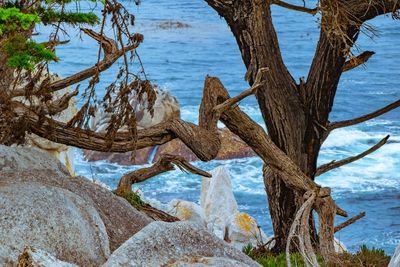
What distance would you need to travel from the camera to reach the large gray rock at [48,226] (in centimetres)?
555

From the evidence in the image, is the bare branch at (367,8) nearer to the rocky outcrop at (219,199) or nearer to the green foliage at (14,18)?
the green foliage at (14,18)

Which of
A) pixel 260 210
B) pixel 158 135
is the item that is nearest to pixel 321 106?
pixel 158 135

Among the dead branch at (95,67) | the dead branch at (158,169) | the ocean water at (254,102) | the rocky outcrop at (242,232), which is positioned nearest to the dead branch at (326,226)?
the dead branch at (158,169)

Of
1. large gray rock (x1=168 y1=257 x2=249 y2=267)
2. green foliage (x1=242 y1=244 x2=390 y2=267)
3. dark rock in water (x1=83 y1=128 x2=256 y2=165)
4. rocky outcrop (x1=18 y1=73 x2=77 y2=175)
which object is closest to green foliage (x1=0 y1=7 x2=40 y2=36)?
large gray rock (x1=168 y1=257 x2=249 y2=267)

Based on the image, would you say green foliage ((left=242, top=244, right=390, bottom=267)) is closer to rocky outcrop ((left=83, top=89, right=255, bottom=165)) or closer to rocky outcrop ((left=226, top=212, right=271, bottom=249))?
rocky outcrop ((left=226, top=212, right=271, bottom=249))

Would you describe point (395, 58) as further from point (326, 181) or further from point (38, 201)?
point (38, 201)

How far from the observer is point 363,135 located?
24422mm

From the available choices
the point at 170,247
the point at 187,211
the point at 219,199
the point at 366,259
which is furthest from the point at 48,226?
the point at 219,199

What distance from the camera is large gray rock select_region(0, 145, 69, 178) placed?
7176 millimetres

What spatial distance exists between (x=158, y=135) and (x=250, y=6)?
2.11 m

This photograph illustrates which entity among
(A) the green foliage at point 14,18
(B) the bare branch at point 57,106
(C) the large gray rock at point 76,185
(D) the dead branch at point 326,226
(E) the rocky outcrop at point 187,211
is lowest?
(E) the rocky outcrop at point 187,211

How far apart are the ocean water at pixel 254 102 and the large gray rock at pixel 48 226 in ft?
34.9

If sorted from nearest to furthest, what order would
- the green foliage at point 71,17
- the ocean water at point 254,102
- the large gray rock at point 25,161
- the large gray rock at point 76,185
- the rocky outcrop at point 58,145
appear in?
the green foliage at point 71,17 < the large gray rock at point 76,185 < the large gray rock at point 25,161 < the rocky outcrop at point 58,145 < the ocean water at point 254,102

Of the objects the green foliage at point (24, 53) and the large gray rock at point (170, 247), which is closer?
the large gray rock at point (170, 247)
